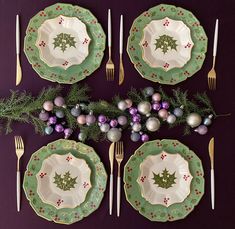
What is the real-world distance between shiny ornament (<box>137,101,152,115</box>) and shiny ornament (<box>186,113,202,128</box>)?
143mm

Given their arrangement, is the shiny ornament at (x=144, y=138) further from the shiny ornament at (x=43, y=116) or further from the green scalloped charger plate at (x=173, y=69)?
the shiny ornament at (x=43, y=116)

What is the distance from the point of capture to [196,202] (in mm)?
1126

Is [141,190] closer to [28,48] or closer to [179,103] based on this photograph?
[179,103]

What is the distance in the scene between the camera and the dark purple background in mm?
1125

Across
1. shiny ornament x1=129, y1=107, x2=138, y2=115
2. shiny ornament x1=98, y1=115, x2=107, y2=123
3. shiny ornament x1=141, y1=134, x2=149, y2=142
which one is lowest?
shiny ornament x1=141, y1=134, x2=149, y2=142

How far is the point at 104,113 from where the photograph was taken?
→ 3.69 ft

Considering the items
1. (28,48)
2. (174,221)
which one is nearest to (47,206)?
(174,221)

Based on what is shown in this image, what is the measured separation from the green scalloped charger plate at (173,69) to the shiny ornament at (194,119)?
14 centimetres

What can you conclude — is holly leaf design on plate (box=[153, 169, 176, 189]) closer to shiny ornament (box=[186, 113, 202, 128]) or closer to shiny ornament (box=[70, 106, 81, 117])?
shiny ornament (box=[186, 113, 202, 128])

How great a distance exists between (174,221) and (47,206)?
0.46 m

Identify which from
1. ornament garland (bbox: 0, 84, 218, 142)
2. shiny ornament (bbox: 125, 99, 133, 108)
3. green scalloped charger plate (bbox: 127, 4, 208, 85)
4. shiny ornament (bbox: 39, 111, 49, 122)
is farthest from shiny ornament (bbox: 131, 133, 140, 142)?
shiny ornament (bbox: 39, 111, 49, 122)

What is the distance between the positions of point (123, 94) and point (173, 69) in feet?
0.68

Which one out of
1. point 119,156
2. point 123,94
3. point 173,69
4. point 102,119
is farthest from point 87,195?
point 173,69

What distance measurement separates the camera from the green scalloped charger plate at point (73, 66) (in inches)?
45.0
